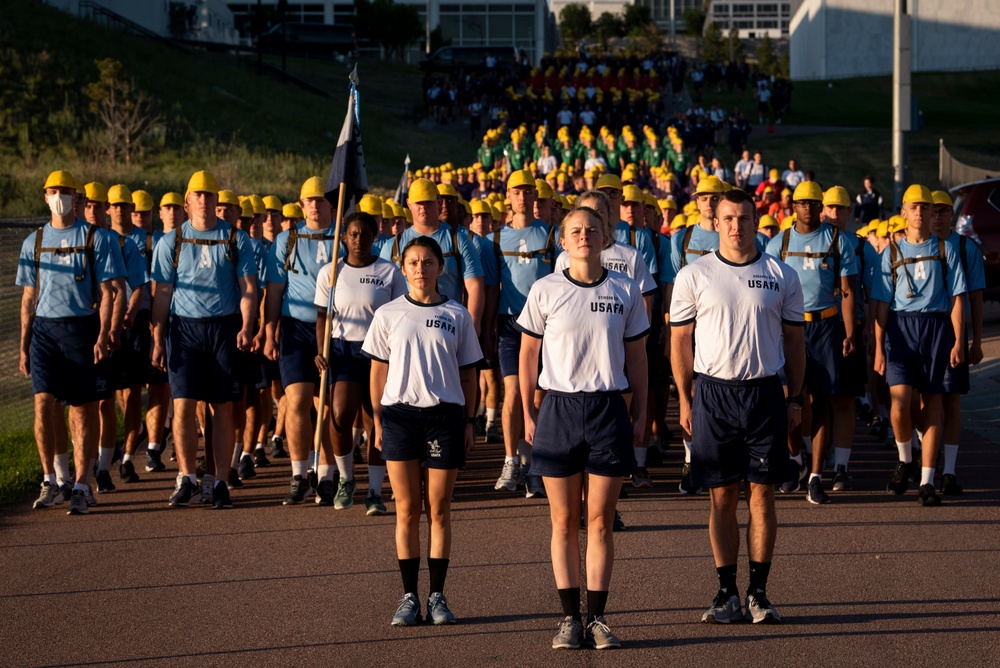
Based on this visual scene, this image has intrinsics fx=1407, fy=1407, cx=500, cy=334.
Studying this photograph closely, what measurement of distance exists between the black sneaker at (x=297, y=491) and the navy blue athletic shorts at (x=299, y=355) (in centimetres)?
70

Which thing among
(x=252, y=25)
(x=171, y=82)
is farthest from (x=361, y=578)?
(x=252, y=25)

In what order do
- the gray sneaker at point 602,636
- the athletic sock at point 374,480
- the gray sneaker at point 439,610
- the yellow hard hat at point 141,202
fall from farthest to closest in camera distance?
the yellow hard hat at point 141,202
the athletic sock at point 374,480
the gray sneaker at point 439,610
the gray sneaker at point 602,636

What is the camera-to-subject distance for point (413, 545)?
6965mm

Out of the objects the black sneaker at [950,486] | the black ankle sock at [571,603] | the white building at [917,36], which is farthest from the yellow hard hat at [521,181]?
the white building at [917,36]

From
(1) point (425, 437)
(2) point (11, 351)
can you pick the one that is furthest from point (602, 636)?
(2) point (11, 351)

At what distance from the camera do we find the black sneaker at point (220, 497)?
1002cm

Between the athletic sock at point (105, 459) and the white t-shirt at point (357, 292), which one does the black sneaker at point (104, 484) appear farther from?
the white t-shirt at point (357, 292)

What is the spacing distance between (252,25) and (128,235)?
9412 cm

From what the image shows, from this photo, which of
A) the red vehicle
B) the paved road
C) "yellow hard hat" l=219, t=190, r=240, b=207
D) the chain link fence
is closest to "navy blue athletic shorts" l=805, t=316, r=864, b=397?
the paved road

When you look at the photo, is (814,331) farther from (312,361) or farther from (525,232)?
(312,361)

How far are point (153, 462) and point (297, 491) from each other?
219cm

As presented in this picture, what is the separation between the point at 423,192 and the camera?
10109mm

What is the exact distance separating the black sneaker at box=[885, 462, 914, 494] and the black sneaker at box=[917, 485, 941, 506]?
1.74 ft

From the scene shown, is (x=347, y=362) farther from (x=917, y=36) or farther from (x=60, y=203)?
(x=917, y=36)
